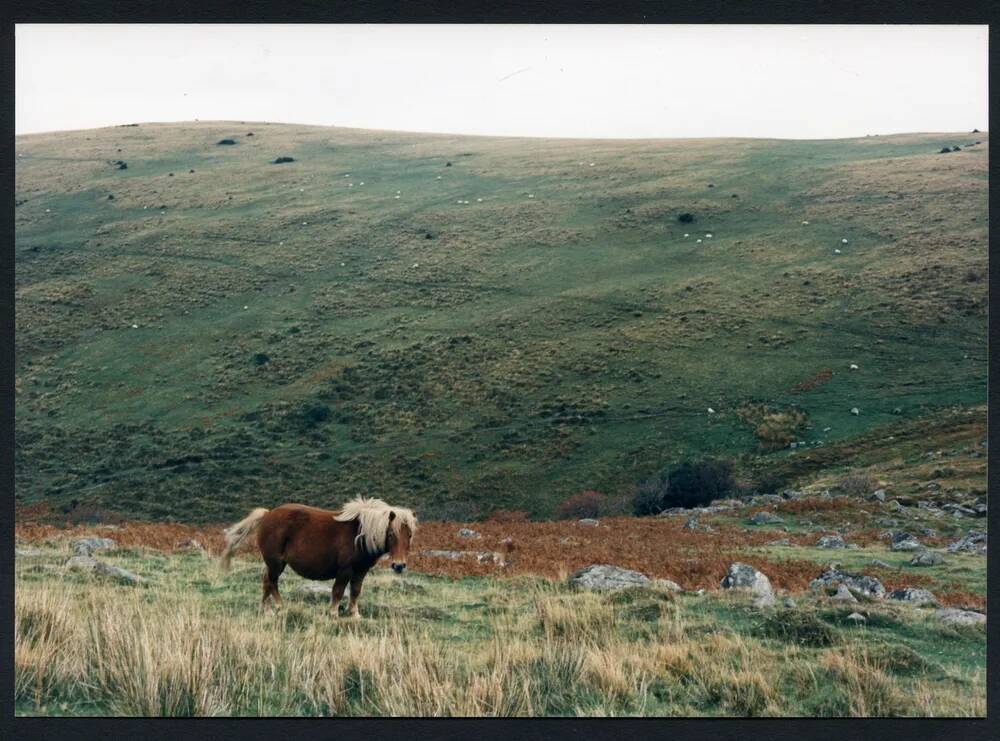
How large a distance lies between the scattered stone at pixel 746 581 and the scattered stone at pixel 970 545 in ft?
24.4

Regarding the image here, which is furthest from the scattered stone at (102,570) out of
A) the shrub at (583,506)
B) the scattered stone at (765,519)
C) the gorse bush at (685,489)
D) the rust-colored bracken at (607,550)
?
the shrub at (583,506)

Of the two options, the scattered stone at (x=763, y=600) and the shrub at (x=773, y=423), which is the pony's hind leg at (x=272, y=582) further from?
the shrub at (x=773, y=423)

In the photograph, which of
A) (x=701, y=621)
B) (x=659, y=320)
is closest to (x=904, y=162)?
(x=659, y=320)

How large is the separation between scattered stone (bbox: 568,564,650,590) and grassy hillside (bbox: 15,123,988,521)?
81.1 ft

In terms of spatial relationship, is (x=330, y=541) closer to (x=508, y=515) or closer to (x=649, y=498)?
(x=649, y=498)

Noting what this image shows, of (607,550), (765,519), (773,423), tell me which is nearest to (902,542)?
(765,519)

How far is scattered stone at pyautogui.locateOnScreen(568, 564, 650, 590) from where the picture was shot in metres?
14.2

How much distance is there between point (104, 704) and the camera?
28.7 feet

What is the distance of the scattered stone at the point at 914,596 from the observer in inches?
534

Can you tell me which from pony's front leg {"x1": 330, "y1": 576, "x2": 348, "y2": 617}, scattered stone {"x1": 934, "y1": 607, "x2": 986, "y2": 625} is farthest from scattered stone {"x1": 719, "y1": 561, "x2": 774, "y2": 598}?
pony's front leg {"x1": 330, "y1": 576, "x2": 348, "y2": 617}

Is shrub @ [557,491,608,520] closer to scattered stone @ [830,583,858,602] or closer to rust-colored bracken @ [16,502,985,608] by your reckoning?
rust-colored bracken @ [16,502,985,608]

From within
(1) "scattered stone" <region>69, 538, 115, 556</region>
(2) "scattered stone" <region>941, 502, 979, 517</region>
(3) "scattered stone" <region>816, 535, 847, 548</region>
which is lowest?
(2) "scattered stone" <region>941, 502, 979, 517</region>

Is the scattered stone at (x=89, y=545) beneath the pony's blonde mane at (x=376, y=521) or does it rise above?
beneath

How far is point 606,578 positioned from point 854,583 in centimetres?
374
